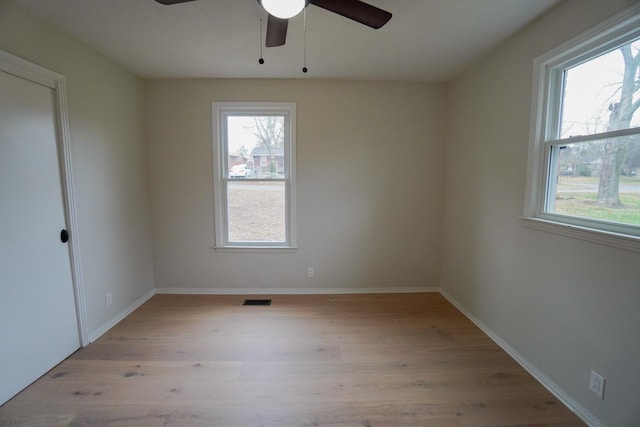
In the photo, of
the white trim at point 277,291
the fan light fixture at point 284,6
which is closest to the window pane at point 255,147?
the white trim at point 277,291

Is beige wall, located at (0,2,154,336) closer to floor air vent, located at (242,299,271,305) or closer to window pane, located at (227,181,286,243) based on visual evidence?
window pane, located at (227,181,286,243)

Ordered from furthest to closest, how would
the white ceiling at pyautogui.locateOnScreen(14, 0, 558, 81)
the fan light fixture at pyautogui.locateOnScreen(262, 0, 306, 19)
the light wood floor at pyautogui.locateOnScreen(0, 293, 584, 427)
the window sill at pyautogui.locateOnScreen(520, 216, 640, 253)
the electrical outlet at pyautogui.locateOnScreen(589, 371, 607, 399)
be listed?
the white ceiling at pyautogui.locateOnScreen(14, 0, 558, 81) < the light wood floor at pyautogui.locateOnScreen(0, 293, 584, 427) < the electrical outlet at pyautogui.locateOnScreen(589, 371, 607, 399) < the window sill at pyautogui.locateOnScreen(520, 216, 640, 253) < the fan light fixture at pyautogui.locateOnScreen(262, 0, 306, 19)

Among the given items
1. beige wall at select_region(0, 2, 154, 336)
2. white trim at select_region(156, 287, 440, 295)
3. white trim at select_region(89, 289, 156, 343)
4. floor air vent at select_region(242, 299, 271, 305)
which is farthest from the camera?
white trim at select_region(156, 287, 440, 295)

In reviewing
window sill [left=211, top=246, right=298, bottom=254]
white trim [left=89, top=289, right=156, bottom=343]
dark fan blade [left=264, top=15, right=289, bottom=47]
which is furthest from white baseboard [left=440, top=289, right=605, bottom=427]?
white trim [left=89, top=289, right=156, bottom=343]

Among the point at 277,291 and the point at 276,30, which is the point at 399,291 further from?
the point at 276,30

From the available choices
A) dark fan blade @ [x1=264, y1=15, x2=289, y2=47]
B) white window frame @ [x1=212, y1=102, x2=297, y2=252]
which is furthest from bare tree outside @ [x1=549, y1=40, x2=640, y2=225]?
white window frame @ [x1=212, y1=102, x2=297, y2=252]

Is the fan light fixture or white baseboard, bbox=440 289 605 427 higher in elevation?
the fan light fixture

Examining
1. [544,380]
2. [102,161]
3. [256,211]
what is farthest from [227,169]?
[544,380]

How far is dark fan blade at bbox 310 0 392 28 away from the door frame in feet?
6.66

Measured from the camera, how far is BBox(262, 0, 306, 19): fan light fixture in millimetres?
1227

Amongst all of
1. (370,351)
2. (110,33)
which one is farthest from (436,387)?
(110,33)

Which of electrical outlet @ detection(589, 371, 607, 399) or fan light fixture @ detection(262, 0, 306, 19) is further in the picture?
electrical outlet @ detection(589, 371, 607, 399)

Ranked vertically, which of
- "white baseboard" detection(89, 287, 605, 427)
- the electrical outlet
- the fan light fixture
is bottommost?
"white baseboard" detection(89, 287, 605, 427)

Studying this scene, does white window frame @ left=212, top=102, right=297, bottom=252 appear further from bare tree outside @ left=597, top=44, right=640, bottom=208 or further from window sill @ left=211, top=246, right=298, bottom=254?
bare tree outside @ left=597, top=44, right=640, bottom=208
